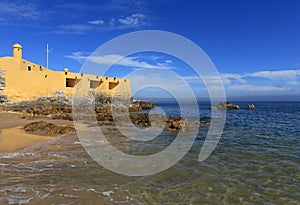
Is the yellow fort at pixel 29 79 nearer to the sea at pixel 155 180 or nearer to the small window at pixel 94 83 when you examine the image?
the small window at pixel 94 83

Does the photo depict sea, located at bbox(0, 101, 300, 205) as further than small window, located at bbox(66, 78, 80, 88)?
No

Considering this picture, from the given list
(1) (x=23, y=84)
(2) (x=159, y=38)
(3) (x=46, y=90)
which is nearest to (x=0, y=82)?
(1) (x=23, y=84)

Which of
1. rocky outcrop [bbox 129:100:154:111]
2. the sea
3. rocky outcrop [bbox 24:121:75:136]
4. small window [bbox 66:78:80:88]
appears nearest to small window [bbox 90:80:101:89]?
small window [bbox 66:78:80:88]

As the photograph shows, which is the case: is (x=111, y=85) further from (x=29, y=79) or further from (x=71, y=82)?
(x=29, y=79)

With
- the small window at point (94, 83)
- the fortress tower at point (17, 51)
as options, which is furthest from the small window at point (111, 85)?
the fortress tower at point (17, 51)

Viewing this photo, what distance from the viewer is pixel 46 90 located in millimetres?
30906

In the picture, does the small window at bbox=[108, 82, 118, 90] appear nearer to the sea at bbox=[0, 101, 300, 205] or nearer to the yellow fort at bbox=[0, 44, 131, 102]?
the yellow fort at bbox=[0, 44, 131, 102]

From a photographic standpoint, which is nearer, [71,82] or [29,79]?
[29,79]

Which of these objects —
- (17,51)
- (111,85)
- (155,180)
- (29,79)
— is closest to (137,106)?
(111,85)

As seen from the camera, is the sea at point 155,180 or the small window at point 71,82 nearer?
the sea at point 155,180

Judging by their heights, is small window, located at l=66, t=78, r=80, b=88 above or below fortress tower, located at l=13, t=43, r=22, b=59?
below

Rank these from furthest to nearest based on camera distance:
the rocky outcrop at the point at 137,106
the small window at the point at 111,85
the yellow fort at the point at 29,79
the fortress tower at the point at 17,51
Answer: the small window at the point at 111,85
the rocky outcrop at the point at 137,106
the fortress tower at the point at 17,51
the yellow fort at the point at 29,79

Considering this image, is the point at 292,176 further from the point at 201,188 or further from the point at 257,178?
the point at 201,188

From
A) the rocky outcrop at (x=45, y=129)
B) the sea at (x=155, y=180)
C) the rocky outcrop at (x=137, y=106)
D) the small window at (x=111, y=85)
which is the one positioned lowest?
the sea at (x=155, y=180)
